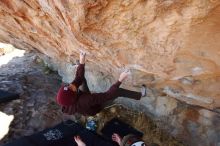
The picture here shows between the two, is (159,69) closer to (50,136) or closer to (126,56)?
(126,56)

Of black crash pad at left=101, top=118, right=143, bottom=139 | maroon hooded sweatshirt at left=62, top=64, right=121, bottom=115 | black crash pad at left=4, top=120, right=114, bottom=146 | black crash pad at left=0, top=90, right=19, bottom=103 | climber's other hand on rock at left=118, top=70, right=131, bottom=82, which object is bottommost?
black crash pad at left=4, top=120, right=114, bottom=146

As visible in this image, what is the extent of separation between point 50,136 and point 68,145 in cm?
25

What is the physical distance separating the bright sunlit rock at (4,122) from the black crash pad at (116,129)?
52.0 inches

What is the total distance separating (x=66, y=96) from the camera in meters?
3.48

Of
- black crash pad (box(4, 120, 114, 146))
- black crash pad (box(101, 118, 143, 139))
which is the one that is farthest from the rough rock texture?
black crash pad (box(4, 120, 114, 146))

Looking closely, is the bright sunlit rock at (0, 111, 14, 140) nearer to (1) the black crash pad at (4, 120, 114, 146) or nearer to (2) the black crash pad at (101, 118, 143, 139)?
(1) the black crash pad at (4, 120, 114, 146)

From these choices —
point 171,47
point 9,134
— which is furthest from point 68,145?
point 171,47

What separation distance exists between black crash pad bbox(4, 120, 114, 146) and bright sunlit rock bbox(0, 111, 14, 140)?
552 millimetres

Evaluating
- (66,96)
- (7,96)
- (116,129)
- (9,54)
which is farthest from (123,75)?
(9,54)

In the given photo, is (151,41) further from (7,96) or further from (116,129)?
(7,96)

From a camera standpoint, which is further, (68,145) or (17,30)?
(17,30)

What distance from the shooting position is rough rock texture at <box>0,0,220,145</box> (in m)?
2.70

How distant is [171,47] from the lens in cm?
303

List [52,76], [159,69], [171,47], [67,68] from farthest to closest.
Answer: [52,76]
[67,68]
[159,69]
[171,47]
